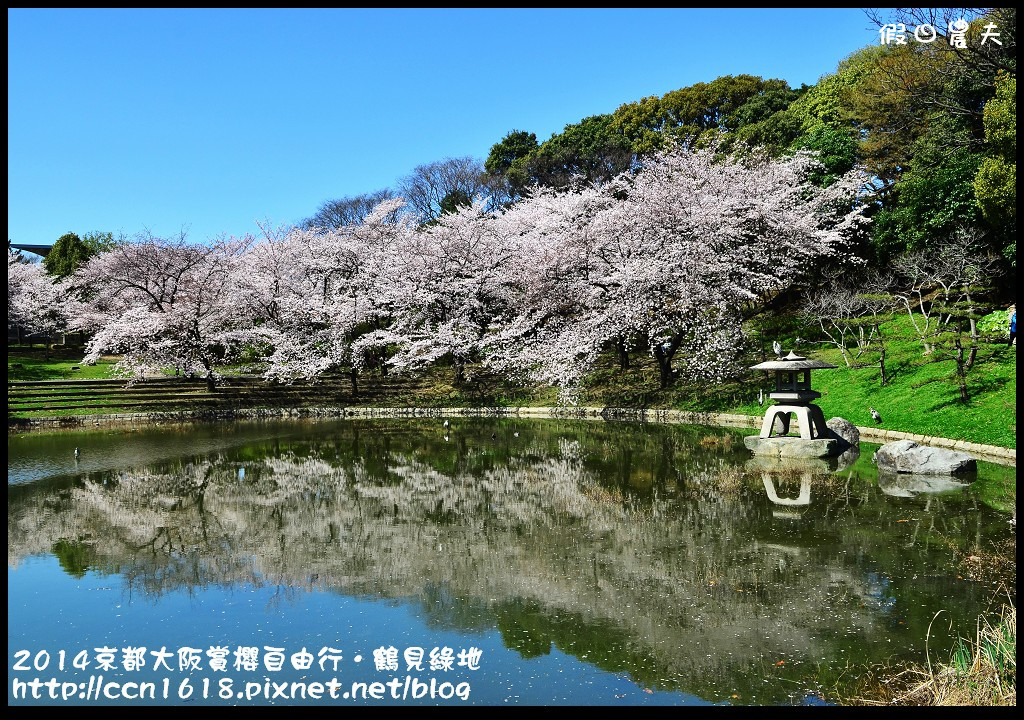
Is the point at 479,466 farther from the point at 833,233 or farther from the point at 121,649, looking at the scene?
the point at 833,233

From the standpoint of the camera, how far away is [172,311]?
28.5 m

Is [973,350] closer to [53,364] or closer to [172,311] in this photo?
[172,311]

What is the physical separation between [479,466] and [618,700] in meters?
10.0

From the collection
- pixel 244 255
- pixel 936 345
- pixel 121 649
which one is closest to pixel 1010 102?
pixel 936 345

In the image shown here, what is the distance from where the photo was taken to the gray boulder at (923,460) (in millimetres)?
12000

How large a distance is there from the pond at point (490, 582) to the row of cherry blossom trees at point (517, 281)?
9.87 m

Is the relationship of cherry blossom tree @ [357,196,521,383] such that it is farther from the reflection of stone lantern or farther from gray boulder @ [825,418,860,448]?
gray boulder @ [825,418,860,448]

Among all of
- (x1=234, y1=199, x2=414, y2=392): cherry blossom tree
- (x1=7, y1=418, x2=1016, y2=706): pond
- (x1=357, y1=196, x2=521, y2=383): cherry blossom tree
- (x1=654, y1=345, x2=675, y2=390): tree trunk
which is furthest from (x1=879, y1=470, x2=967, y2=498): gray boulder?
(x1=234, y1=199, x2=414, y2=392): cherry blossom tree

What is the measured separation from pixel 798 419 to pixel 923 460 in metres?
3.21

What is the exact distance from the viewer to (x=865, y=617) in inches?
249

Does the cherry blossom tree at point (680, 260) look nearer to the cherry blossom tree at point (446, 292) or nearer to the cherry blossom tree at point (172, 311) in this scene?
the cherry blossom tree at point (446, 292)

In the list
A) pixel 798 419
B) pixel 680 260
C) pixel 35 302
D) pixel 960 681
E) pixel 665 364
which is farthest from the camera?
pixel 35 302

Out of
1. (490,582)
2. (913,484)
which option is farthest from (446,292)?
(490,582)

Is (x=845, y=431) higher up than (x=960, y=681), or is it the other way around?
(x=845, y=431)
